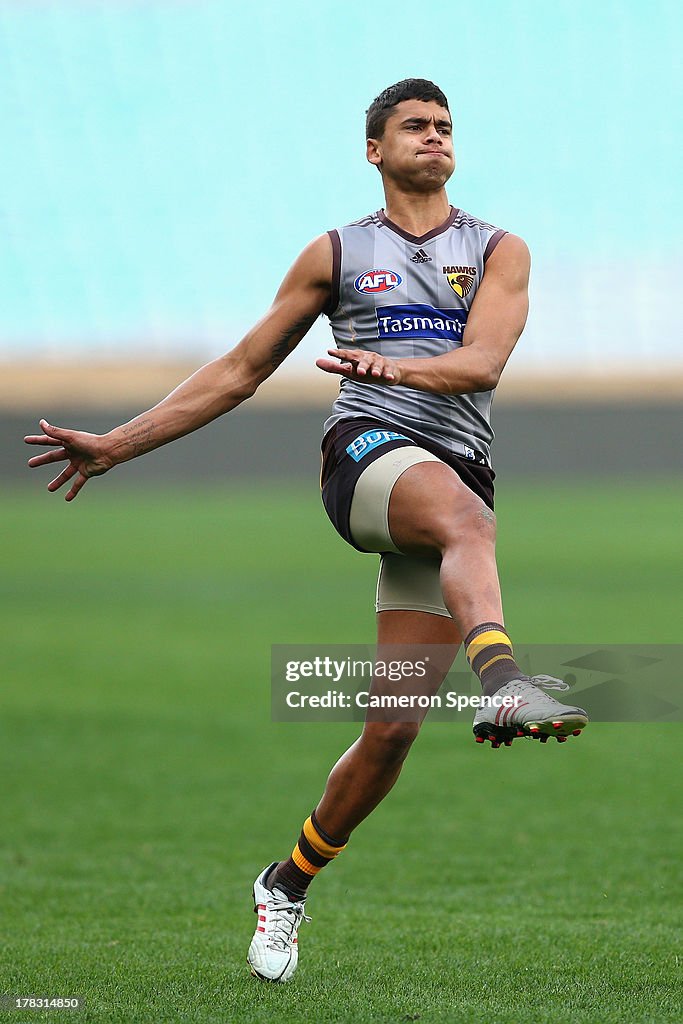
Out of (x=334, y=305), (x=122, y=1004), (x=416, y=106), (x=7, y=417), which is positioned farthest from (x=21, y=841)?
(x=7, y=417)

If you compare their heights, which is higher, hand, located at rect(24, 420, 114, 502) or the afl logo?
the afl logo

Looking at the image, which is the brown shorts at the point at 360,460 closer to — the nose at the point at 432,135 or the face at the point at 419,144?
the face at the point at 419,144

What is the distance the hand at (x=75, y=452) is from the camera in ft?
14.5

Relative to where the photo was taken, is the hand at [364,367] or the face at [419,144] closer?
the hand at [364,367]

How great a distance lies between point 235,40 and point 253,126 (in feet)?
9.90

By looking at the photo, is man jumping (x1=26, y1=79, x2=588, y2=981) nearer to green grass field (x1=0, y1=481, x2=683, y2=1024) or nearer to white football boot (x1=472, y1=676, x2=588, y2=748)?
white football boot (x1=472, y1=676, x2=588, y2=748)

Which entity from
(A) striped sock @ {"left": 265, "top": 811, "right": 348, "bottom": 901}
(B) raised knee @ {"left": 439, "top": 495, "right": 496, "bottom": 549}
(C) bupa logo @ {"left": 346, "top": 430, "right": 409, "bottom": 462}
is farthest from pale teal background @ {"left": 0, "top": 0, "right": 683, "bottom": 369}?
(B) raised knee @ {"left": 439, "top": 495, "right": 496, "bottom": 549}

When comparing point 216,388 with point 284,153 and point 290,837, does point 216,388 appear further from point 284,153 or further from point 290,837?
point 284,153

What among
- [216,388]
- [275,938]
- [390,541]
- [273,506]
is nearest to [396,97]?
[216,388]

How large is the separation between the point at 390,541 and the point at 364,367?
1.96 ft

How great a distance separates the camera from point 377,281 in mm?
4289

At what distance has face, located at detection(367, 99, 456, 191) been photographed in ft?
14.1

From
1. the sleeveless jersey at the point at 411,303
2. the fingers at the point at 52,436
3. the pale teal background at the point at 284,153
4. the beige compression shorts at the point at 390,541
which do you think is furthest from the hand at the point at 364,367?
the pale teal background at the point at 284,153

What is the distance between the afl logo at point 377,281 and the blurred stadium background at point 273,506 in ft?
7.10
